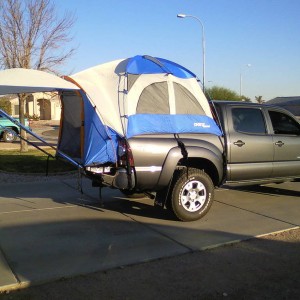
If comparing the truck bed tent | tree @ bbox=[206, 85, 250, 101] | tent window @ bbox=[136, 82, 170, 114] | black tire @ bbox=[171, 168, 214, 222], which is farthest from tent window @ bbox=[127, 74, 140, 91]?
tree @ bbox=[206, 85, 250, 101]

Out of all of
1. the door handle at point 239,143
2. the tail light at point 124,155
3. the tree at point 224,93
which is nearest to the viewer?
the tail light at point 124,155

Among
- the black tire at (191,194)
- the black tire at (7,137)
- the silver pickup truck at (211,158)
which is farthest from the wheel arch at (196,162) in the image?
the black tire at (7,137)

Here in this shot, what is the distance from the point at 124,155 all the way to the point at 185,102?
54.7 inches

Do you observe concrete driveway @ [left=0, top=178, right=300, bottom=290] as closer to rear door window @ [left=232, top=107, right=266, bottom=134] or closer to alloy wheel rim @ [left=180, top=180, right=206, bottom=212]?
alloy wheel rim @ [left=180, top=180, right=206, bottom=212]

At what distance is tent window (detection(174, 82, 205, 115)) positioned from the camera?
650cm

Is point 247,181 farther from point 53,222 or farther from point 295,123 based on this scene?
point 53,222

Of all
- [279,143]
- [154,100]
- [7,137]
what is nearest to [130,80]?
[154,100]

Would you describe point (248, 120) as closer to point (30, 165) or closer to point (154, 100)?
point (154, 100)

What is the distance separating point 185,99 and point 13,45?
9.79 metres

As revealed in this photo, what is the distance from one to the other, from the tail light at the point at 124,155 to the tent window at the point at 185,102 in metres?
1.08

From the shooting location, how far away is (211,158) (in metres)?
6.52

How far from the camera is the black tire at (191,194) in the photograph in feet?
20.5

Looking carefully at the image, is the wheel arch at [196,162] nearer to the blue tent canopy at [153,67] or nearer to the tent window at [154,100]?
the tent window at [154,100]

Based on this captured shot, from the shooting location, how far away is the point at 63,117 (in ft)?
25.1
